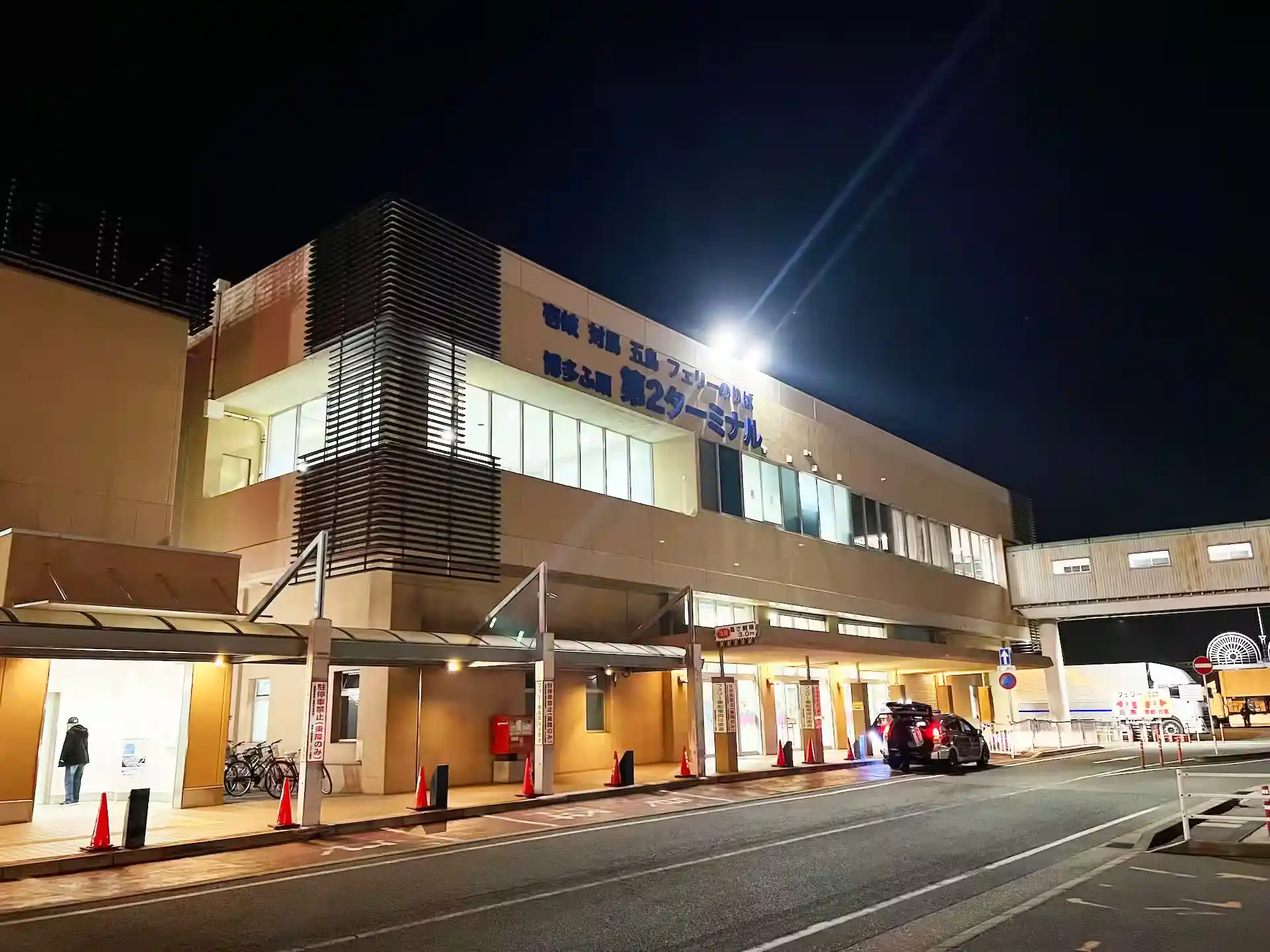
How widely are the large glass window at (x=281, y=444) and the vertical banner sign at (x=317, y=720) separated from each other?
10.6 metres

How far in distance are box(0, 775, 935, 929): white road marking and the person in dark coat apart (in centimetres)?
725

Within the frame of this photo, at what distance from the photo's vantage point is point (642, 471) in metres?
28.1

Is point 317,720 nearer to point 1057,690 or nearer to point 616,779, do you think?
point 616,779

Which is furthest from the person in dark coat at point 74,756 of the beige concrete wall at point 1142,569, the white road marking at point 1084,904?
the beige concrete wall at point 1142,569

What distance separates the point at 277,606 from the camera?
21.3 meters

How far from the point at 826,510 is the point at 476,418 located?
1556cm

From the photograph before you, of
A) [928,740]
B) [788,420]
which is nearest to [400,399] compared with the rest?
[928,740]

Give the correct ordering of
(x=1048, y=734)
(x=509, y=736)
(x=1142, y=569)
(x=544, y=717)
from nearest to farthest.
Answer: (x=544, y=717), (x=509, y=736), (x=1048, y=734), (x=1142, y=569)

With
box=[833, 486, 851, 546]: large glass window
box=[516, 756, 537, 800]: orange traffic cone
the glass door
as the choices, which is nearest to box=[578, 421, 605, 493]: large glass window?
box=[516, 756, 537, 800]: orange traffic cone

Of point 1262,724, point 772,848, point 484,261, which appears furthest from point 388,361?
point 1262,724

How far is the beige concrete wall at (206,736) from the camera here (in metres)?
16.5

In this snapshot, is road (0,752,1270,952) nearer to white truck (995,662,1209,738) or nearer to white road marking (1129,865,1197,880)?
white road marking (1129,865,1197,880)

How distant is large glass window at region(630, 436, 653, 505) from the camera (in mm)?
27531

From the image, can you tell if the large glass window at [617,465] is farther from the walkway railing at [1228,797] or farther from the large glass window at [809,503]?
the walkway railing at [1228,797]
